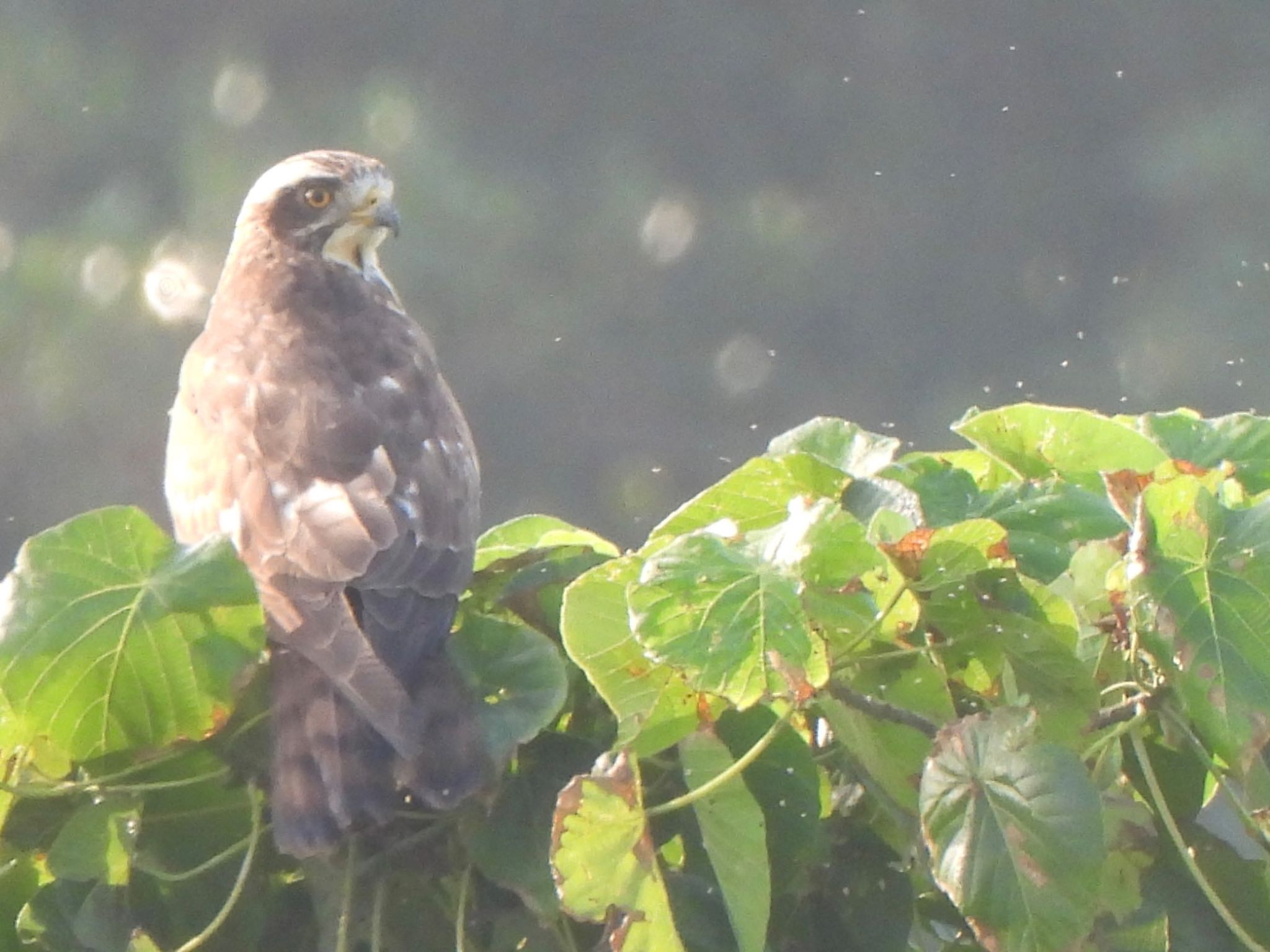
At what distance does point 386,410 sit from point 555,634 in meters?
0.76

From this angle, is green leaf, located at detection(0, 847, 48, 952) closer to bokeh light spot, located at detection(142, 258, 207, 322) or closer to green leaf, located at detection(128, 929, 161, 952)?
green leaf, located at detection(128, 929, 161, 952)

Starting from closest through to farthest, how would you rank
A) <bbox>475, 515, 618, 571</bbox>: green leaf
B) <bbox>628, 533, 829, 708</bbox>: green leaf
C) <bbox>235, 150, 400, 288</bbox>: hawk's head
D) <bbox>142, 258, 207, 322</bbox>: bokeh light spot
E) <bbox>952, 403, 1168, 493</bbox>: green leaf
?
<bbox>628, 533, 829, 708</bbox>: green leaf < <bbox>952, 403, 1168, 493</bbox>: green leaf < <bbox>475, 515, 618, 571</bbox>: green leaf < <bbox>235, 150, 400, 288</bbox>: hawk's head < <bbox>142, 258, 207, 322</bbox>: bokeh light spot

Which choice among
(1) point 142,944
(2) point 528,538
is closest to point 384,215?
(2) point 528,538

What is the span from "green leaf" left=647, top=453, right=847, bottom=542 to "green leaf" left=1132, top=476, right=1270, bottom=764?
0.77ft

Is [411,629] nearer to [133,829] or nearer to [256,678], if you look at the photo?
[256,678]

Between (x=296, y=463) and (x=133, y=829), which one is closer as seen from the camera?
(x=133, y=829)

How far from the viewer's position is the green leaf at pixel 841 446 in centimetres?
160

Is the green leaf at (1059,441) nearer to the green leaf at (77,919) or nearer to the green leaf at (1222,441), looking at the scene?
the green leaf at (1222,441)

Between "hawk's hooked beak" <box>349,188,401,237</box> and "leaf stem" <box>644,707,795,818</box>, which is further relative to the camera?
"hawk's hooked beak" <box>349,188,401,237</box>

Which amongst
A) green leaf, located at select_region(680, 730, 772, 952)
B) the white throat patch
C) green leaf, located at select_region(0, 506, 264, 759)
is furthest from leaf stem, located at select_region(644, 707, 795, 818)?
the white throat patch

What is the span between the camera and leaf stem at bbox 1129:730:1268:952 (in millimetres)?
1431

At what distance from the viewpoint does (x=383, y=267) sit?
594cm

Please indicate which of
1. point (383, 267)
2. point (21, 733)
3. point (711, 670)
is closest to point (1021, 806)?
point (711, 670)

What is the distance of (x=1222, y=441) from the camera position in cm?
176
